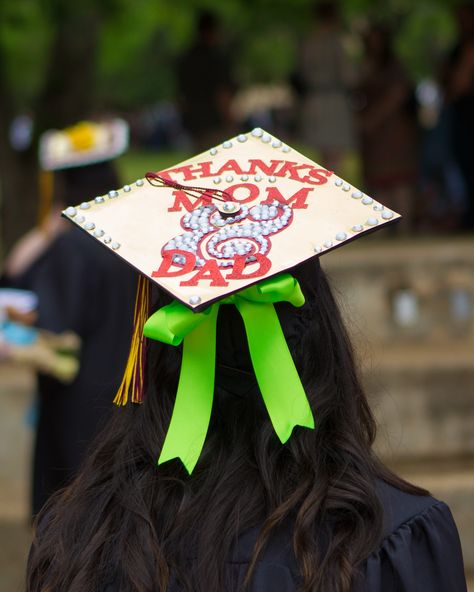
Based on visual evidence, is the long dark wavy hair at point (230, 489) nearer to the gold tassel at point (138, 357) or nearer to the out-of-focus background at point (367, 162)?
the gold tassel at point (138, 357)

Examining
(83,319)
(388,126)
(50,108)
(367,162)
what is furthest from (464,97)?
(83,319)

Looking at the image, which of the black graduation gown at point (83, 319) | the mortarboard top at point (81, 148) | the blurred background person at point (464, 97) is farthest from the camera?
the blurred background person at point (464, 97)

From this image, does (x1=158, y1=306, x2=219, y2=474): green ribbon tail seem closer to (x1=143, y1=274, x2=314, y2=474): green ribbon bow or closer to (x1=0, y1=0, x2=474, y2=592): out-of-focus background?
(x1=143, y1=274, x2=314, y2=474): green ribbon bow

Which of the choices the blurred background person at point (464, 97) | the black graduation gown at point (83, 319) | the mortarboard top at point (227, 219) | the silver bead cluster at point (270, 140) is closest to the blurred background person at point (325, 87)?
the blurred background person at point (464, 97)

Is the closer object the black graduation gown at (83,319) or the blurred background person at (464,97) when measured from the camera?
the black graduation gown at (83,319)

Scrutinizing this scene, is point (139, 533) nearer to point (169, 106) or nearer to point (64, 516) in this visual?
point (64, 516)

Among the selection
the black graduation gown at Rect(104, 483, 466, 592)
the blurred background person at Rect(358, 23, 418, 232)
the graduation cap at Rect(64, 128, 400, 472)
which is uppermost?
the blurred background person at Rect(358, 23, 418, 232)

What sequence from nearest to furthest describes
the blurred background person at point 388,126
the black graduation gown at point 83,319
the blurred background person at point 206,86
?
the black graduation gown at point 83,319 < the blurred background person at point 388,126 < the blurred background person at point 206,86

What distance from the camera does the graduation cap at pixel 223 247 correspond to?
5.50 ft

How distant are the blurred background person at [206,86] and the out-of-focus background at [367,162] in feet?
0.04

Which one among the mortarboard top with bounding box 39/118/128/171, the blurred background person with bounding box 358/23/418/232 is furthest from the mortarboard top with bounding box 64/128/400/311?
the blurred background person with bounding box 358/23/418/232

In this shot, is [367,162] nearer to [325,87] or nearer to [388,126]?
[388,126]

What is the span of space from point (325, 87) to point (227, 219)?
7.42 metres

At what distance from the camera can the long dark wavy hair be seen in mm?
1687
